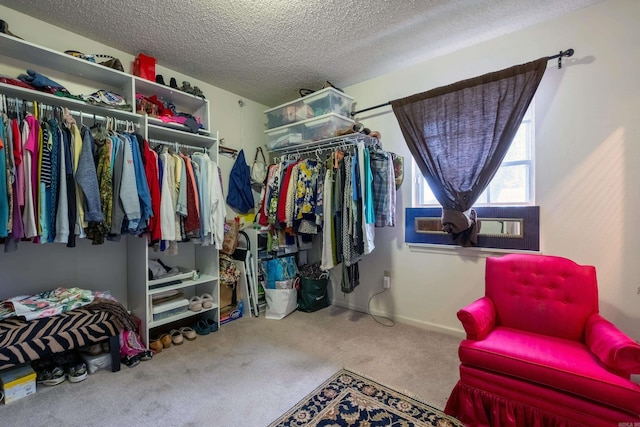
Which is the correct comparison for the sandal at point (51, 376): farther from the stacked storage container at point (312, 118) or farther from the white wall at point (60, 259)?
the stacked storage container at point (312, 118)

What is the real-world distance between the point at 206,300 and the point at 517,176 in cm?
285

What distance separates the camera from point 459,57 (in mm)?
2498

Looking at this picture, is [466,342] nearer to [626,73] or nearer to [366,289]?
[366,289]

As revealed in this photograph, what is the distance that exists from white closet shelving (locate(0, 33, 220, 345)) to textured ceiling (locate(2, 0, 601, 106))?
12.2 inches

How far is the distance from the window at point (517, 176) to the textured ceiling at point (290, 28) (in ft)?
2.45

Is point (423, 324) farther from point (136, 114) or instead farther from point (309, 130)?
point (136, 114)

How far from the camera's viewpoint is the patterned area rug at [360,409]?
150 cm

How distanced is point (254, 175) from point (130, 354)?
209cm

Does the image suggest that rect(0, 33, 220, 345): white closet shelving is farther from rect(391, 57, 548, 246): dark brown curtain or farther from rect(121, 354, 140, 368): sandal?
rect(391, 57, 548, 246): dark brown curtain

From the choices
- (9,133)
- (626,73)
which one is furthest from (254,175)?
(626,73)

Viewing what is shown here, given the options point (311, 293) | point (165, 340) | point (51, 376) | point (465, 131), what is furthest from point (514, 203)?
point (51, 376)

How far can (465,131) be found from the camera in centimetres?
235

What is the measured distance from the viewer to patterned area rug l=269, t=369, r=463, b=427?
A: 1501mm

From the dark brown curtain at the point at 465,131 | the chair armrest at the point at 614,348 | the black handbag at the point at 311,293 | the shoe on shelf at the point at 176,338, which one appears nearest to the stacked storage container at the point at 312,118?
the dark brown curtain at the point at 465,131
